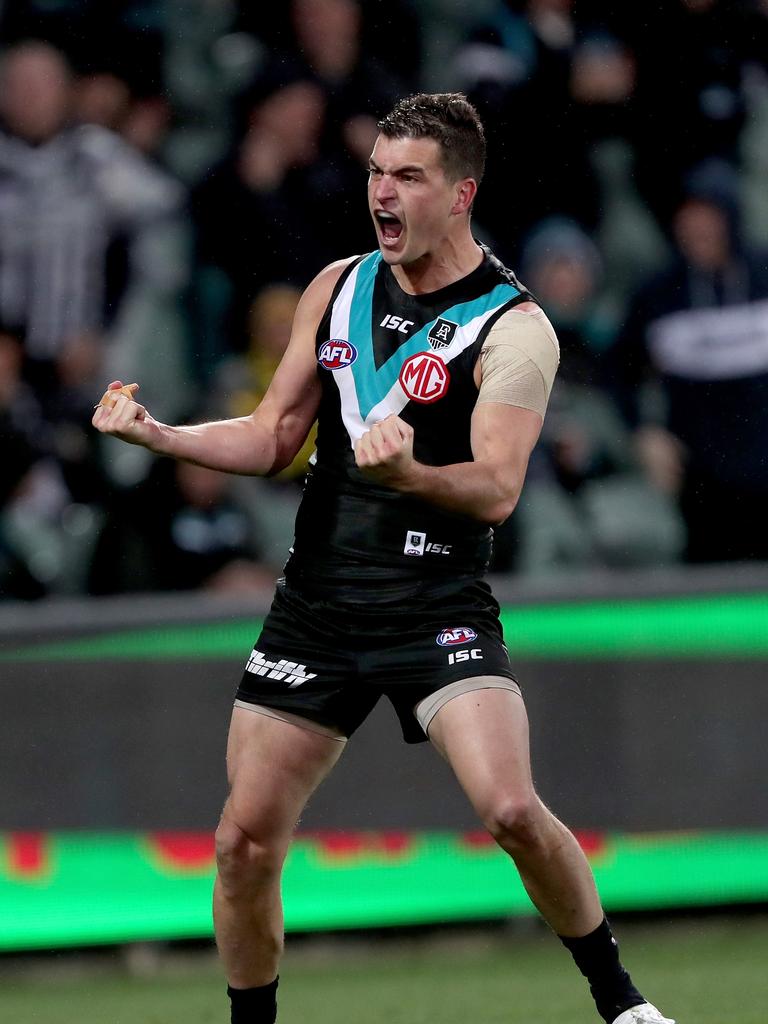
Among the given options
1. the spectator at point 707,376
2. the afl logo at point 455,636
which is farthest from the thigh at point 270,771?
the spectator at point 707,376


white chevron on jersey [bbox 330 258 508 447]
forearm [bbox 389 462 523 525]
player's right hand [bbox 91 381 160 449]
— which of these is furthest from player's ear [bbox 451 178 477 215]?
player's right hand [bbox 91 381 160 449]

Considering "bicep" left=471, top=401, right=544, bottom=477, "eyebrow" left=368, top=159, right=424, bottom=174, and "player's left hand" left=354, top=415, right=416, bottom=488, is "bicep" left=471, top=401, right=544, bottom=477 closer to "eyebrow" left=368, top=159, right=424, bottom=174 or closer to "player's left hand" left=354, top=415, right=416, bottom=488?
"player's left hand" left=354, top=415, right=416, bottom=488

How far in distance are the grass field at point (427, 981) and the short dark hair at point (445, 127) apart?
248cm

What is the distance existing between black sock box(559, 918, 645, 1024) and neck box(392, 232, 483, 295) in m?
1.60

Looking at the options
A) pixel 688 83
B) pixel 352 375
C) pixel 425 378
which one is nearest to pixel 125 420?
pixel 352 375

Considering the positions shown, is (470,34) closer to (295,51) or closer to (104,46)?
(295,51)

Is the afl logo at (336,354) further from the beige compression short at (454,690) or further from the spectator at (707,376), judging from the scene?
the spectator at (707,376)

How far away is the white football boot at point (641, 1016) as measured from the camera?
12.9 feet

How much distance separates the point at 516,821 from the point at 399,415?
101 centimetres

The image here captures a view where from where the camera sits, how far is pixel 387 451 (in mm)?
3428

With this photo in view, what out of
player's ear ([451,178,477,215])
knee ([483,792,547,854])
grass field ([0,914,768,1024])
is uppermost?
player's ear ([451,178,477,215])

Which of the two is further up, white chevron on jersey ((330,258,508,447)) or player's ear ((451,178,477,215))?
player's ear ((451,178,477,215))

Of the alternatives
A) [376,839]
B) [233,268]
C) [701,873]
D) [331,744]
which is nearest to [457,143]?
[331,744]

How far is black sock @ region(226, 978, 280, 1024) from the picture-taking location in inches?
160
